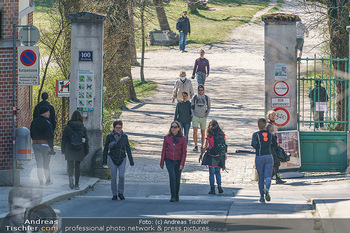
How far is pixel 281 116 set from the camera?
1622cm

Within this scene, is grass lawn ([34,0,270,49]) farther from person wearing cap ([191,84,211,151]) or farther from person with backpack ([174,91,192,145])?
person with backpack ([174,91,192,145])

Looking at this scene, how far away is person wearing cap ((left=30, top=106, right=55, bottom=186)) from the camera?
14.1 metres

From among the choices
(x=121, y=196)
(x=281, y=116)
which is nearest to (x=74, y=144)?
(x=121, y=196)

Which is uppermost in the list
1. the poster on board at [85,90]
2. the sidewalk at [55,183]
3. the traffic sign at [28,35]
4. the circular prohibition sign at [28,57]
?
the traffic sign at [28,35]

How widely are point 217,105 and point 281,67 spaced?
1042cm

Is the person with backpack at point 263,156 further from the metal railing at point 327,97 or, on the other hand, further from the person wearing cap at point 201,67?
the person wearing cap at point 201,67

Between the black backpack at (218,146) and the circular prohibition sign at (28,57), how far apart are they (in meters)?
4.16

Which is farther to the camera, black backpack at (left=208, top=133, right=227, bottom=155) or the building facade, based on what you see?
the building facade

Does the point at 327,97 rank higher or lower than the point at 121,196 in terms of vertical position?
higher

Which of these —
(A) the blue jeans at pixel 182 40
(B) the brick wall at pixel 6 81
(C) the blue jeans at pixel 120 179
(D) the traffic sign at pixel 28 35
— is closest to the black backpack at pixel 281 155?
(C) the blue jeans at pixel 120 179

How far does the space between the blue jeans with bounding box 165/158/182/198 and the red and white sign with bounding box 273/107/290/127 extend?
3.85 m

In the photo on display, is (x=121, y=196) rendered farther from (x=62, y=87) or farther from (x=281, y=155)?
(x=62, y=87)

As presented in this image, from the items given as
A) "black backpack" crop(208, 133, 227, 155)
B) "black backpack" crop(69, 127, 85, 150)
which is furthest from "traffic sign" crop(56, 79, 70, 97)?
"black backpack" crop(208, 133, 227, 155)

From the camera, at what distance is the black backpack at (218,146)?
13922 mm
